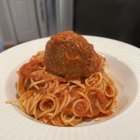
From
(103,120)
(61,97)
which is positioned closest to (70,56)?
(61,97)

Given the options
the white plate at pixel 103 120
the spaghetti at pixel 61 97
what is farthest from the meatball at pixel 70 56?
the white plate at pixel 103 120

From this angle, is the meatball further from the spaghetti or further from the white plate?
the white plate

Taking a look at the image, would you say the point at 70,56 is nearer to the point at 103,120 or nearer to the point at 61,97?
the point at 61,97

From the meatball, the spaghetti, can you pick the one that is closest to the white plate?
the spaghetti

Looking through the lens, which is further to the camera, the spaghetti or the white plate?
the spaghetti

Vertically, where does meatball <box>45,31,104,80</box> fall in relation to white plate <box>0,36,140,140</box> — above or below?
above

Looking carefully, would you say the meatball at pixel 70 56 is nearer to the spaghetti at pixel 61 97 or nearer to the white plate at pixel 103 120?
the spaghetti at pixel 61 97
